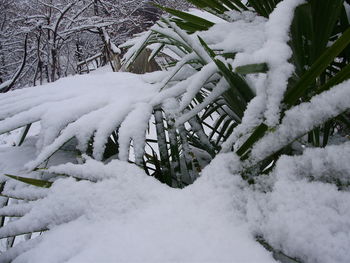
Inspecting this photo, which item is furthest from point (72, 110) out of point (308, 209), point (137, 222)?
point (308, 209)

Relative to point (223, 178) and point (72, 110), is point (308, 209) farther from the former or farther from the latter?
point (72, 110)

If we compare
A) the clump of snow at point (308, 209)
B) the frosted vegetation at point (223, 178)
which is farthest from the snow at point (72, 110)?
the clump of snow at point (308, 209)

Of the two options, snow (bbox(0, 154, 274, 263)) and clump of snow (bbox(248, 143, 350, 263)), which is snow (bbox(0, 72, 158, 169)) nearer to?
snow (bbox(0, 154, 274, 263))

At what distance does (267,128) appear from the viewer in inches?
15.4

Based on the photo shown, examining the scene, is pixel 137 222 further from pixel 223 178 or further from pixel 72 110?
pixel 72 110

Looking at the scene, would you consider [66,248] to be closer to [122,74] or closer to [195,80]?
[195,80]

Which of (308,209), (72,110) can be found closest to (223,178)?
(308,209)

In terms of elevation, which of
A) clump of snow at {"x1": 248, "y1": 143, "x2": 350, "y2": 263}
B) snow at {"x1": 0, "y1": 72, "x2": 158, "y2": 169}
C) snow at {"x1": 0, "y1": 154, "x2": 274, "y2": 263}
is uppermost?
snow at {"x1": 0, "y1": 72, "x2": 158, "y2": 169}

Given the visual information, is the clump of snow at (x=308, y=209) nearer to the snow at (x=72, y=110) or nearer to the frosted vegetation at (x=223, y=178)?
the frosted vegetation at (x=223, y=178)

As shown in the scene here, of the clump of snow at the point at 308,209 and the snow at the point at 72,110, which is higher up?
the snow at the point at 72,110

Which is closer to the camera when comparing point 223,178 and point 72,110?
point 223,178

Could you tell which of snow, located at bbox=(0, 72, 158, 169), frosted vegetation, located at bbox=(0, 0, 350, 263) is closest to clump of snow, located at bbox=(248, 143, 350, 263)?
frosted vegetation, located at bbox=(0, 0, 350, 263)

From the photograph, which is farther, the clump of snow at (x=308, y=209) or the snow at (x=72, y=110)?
the snow at (x=72, y=110)

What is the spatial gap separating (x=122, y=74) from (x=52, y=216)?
539 mm
